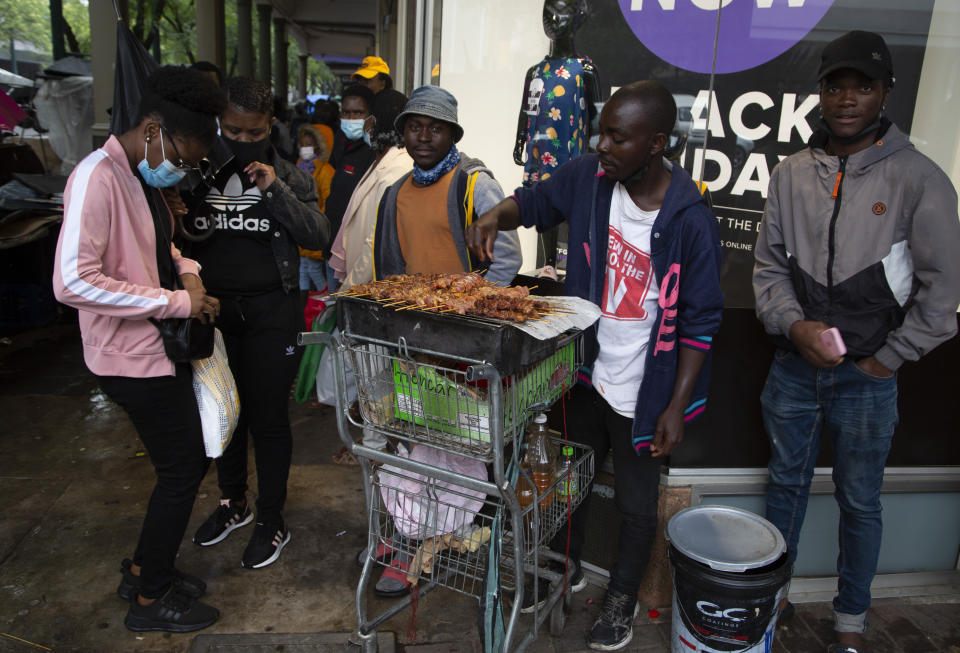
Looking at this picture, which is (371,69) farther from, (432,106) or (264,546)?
(264,546)

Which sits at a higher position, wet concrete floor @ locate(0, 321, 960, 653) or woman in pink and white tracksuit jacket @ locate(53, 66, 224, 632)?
woman in pink and white tracksuit jacket @ locate(53, 66, 224, 632)

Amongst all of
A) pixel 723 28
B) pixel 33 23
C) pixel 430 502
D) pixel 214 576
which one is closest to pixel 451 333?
pixel 430 502

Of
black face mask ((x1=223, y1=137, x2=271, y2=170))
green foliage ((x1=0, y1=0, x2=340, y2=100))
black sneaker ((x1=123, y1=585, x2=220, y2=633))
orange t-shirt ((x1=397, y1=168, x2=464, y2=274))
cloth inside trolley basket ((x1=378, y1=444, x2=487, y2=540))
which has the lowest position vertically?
black sneaker ((x1=123, y1=585, x2=220, y2=633))

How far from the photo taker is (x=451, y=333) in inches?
82.0

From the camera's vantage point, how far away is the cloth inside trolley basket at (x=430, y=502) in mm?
2514

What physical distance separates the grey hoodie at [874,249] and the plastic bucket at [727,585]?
83cm

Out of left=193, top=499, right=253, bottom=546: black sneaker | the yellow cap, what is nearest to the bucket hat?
left=193, top=499, right=253, bottom=546: black sneaker

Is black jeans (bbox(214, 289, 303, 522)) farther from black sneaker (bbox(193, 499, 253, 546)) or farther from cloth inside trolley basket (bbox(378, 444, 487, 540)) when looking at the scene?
cloth inside trolley basket (bbox(378, 444, 487, 540))

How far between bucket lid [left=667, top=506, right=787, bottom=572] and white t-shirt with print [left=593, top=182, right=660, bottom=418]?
56 cm

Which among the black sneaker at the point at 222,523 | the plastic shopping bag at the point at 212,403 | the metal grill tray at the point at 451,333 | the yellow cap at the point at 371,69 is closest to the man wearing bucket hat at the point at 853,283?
the metal grill tray at the point at 451,333

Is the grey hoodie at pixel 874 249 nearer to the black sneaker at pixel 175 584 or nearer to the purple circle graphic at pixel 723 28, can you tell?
the purple circle graphic at pixel 723 28

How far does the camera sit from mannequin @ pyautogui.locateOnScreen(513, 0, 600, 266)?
13.7 ft

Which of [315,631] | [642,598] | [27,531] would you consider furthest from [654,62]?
[27,531]

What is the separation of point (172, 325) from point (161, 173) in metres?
0.58
